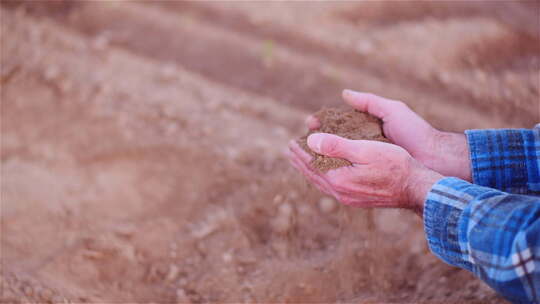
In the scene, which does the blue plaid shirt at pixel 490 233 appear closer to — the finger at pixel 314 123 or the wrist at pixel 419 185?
the wrist at pixel 419 185

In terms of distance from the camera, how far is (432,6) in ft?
10.0

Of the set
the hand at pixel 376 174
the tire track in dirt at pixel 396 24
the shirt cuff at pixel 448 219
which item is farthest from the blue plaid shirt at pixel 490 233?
the tire track in dirt at pixel 396 24

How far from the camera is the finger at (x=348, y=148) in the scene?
139cm

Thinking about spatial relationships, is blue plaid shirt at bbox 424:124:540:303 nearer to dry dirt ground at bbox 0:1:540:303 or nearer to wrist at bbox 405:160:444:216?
wrist at bbox 405:160:444:216

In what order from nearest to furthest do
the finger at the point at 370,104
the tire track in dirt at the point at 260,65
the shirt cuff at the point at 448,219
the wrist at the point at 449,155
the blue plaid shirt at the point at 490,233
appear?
the blue plaid shirt at the point at 490,233, the shirt cuff at the point at 448,219, the wrist at the point at 449,155, the finger at the point at 370,104, the tire track in dirt at the point at 260,65

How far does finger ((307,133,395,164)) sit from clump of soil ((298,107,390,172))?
28 millimetres

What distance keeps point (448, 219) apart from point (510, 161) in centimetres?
43

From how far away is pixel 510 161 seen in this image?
1.47m

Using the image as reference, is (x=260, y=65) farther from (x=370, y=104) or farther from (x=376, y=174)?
(x=376, y=174)

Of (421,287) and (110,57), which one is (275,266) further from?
(110,57)

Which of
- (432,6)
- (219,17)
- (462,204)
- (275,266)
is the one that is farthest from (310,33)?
(462,204)

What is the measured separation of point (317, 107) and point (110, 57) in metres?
1.22

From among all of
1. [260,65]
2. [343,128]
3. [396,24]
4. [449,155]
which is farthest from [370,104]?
[396,24]

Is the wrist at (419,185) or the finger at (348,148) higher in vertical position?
the finger at (348,148)
